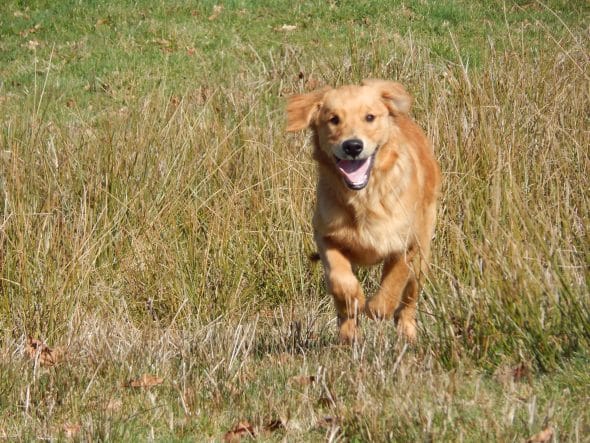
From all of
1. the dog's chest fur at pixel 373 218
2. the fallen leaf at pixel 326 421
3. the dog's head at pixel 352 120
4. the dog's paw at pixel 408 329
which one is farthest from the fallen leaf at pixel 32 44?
the fallen leaf at pixel 326 421

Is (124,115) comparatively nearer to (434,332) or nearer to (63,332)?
(63,332)

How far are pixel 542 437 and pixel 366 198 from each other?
92.3 inches

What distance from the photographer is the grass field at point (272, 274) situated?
396 cm

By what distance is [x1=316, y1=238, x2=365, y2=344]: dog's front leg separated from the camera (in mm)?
5246

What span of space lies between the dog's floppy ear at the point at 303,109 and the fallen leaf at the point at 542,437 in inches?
108

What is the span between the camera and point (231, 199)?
23.2 ft

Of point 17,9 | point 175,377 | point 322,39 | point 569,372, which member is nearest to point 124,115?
point 175,377

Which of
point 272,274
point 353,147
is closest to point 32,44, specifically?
point 272,274

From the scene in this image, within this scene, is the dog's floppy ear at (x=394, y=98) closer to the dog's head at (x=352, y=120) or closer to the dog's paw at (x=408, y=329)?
the dog's head at (x=352, y=120)

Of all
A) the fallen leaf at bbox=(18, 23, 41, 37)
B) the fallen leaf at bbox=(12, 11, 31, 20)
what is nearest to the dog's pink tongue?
the fallen leaf at bbox=(18, 23, 41, 37)

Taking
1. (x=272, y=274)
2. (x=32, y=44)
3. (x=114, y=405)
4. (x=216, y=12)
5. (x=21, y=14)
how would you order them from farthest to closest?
(x=21, y=14), (x=216, y=12), (x=32, y=44), (x=272, y=274), (x=114, y=405)

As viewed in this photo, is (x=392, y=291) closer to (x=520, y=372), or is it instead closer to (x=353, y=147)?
(x=353, y=147)

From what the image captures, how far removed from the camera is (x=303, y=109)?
5.79m

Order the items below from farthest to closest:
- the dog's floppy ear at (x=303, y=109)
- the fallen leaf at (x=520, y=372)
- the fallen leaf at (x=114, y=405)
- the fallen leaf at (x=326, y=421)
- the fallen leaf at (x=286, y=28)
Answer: the fallen leaf at (x=286, y=28), the dog's floppy ear at (x=303, y=109), the fallen leaf at (x=114, y=405), the fallen leaf at (x=520, y=372), the fallen leaf at (x=326, y=421)
